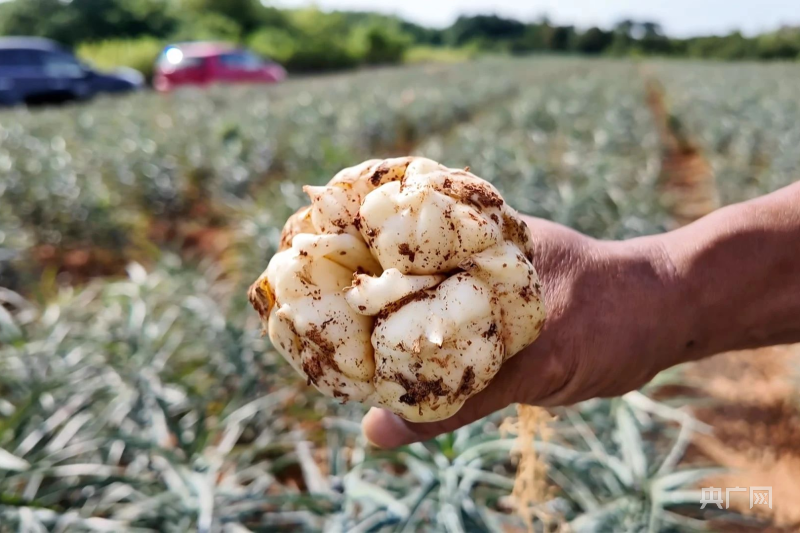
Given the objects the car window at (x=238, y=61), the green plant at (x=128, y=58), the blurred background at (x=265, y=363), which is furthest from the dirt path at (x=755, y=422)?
the green plant at (x=128, y=58)

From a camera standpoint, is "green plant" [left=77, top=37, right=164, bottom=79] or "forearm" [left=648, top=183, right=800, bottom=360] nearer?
"forearm" [left=648, top=183, right=800, bottom=360]

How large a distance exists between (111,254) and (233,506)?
273cm

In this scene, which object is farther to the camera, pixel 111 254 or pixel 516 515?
pixel 111 254

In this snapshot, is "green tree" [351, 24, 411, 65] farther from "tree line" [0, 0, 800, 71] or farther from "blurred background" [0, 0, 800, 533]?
"blurred background" [0, 0, 800, 533]

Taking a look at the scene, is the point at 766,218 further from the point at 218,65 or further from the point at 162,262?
the point at 218,65

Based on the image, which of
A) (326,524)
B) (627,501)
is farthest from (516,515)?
(326,524)

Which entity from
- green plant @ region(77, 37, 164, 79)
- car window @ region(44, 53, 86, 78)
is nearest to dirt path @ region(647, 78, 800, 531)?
car window @ region(44, 53, 86, 78)

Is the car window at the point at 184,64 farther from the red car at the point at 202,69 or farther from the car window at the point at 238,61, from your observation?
the car window at the point at 238,61

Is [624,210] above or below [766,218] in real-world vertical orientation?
below

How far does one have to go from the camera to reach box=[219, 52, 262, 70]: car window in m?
12.7

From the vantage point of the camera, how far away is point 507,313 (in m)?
0.74

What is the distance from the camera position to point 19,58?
10.4 meters

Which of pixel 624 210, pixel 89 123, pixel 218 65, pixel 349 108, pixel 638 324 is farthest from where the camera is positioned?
pixel 218 65

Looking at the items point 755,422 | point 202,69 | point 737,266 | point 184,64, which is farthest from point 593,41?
point 737,266
